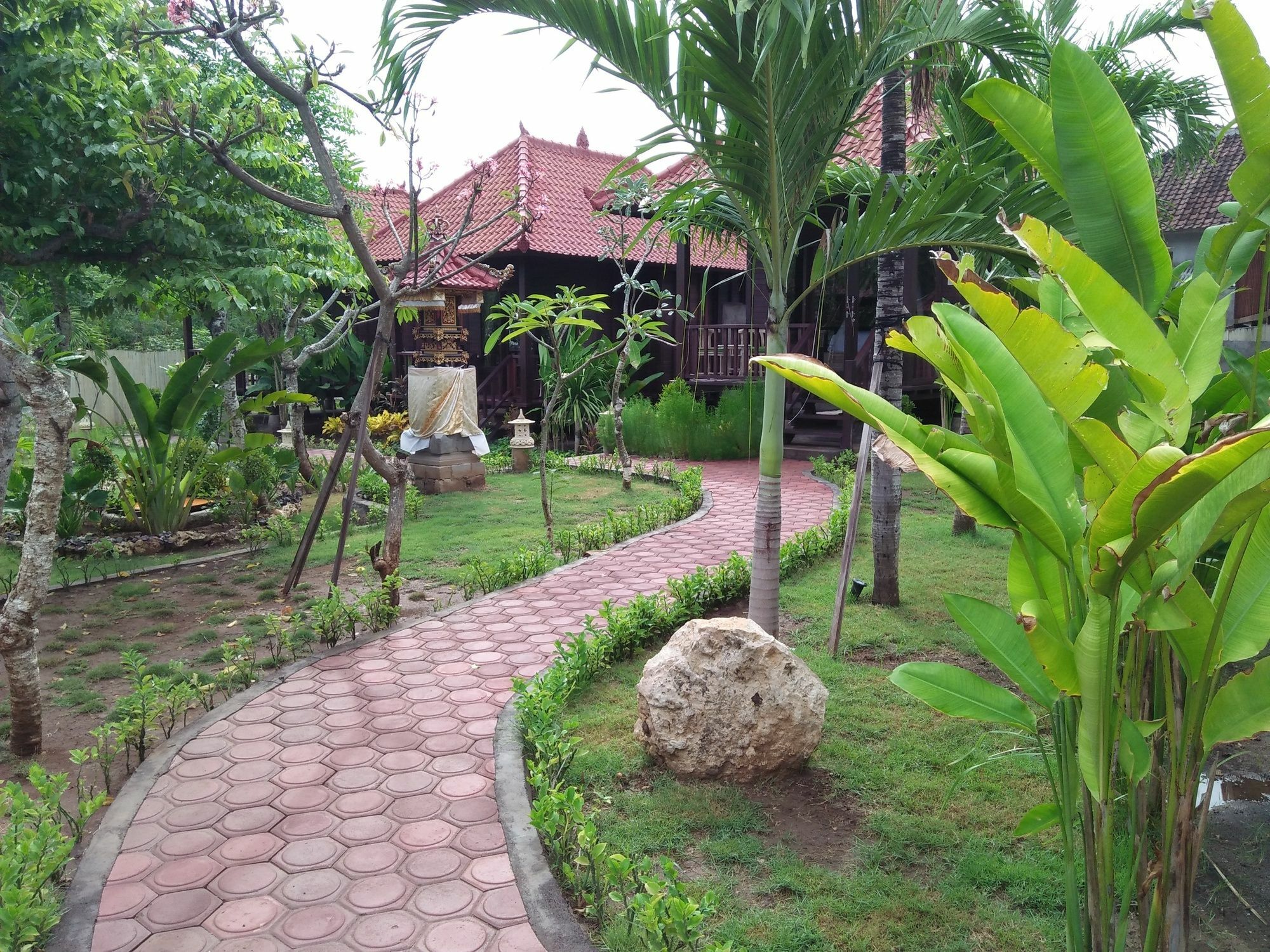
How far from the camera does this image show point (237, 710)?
13.4 feet

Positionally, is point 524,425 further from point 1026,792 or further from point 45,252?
point 1026,792

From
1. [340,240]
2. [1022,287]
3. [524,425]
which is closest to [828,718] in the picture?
[1022,287]

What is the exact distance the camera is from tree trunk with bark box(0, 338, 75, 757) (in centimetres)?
351

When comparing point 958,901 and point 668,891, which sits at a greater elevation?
point 668,891

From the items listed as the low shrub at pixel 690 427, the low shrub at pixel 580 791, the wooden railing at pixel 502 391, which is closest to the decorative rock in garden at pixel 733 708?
the low shrub at pixel 580 791

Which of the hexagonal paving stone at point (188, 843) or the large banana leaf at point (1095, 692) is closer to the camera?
the large banana leaf at point (1095, 692)

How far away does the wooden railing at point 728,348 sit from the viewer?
1332 centimetres

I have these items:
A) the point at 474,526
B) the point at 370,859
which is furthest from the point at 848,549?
the point at 474,526

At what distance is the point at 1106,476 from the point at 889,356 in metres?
3.47

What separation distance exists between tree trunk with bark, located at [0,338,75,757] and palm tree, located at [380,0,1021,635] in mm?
2101

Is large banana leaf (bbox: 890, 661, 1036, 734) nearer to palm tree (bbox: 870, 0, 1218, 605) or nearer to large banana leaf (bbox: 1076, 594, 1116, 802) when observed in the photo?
large banana leaf (bbox: 1076, 594, 1116, 802)

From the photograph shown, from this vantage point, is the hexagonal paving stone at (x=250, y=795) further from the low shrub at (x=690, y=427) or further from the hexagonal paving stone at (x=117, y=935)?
the low shrub at (x=690, y=427)

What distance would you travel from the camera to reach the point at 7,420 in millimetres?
5496

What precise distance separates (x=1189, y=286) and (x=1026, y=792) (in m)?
2.09
